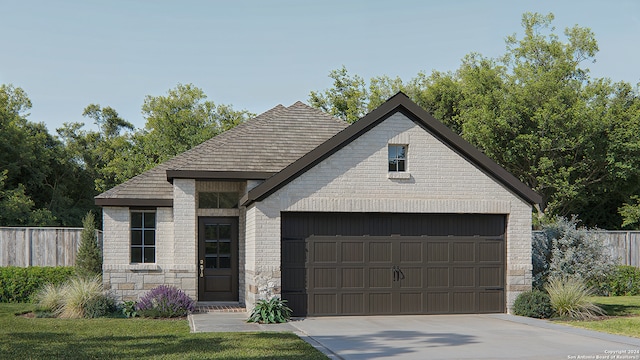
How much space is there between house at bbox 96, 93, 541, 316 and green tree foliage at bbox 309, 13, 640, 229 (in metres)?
14.6

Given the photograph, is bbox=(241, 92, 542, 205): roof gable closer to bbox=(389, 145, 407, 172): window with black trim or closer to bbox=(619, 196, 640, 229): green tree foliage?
bbox=(389, 145, 407, 172): window with black trim

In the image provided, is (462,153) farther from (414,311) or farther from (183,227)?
(183,227)

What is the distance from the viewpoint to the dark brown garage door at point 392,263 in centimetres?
1756

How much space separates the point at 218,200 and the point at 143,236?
2347 mm

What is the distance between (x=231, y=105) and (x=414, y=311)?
27423mm

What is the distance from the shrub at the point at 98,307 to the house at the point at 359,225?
0.97 metres

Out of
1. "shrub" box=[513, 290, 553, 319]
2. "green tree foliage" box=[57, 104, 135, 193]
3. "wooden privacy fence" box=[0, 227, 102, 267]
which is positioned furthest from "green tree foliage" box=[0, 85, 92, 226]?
"shrub" box=[513, 290, 553, 319]

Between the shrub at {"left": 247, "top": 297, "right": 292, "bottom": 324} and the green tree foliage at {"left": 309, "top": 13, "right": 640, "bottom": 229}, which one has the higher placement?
the green tree foliage at {"left": 309, "top": 13, "right": 640, "bottom": 229}

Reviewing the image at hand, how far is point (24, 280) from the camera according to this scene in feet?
73.7

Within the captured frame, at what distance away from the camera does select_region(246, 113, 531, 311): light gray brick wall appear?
17188 mm

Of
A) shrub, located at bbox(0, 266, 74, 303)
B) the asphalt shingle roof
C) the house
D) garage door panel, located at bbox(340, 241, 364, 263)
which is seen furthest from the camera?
shrub, located at bbox(0, 266, 74, 303)

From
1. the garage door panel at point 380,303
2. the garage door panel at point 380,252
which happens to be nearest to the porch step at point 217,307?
the garage door panel at point 380,303

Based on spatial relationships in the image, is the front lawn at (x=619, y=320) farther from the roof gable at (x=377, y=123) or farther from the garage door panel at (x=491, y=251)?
the roof gable at (x=377, y=123)

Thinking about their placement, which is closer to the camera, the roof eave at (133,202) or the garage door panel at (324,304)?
the garage door panel at (324,304)
